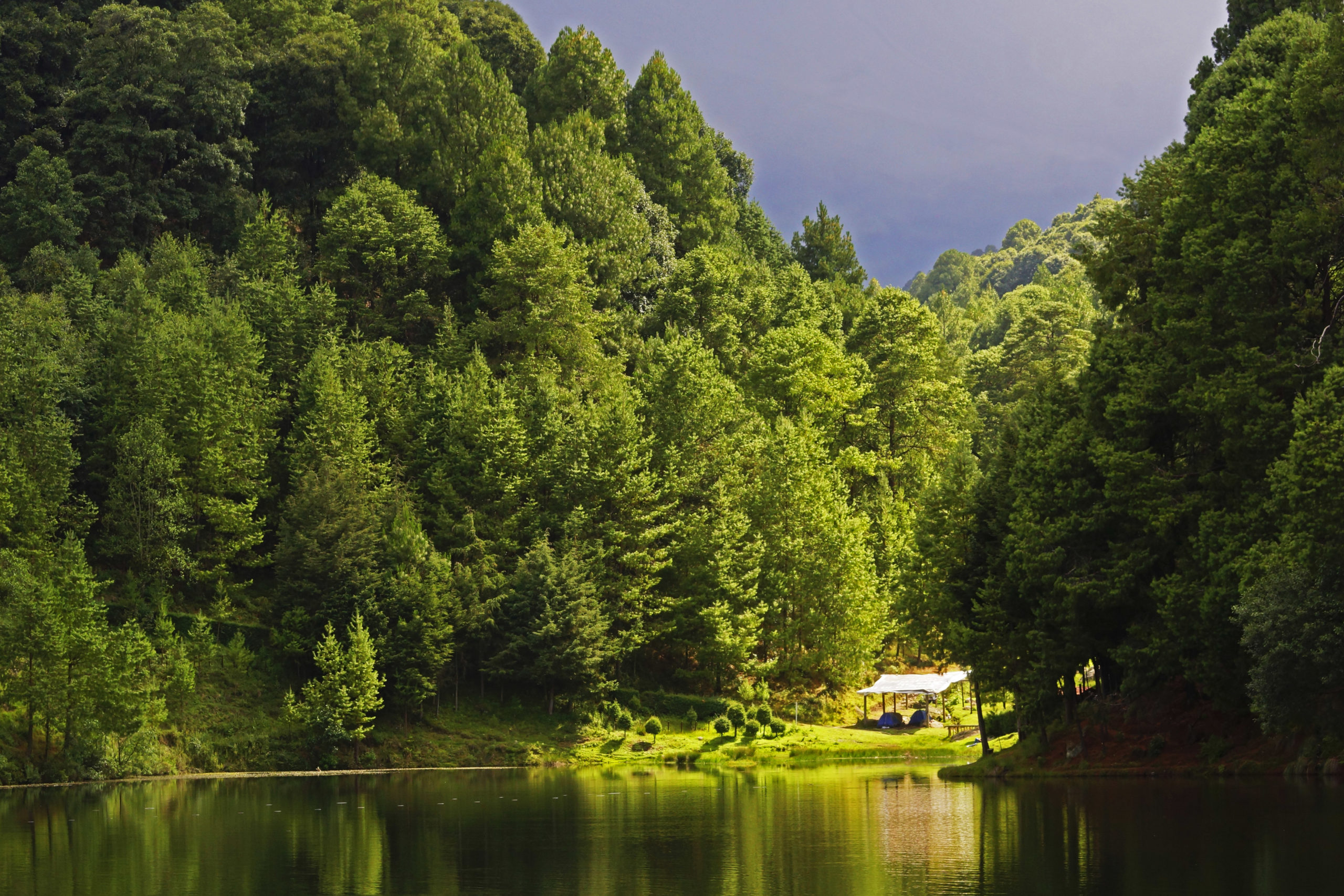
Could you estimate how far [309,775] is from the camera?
206 feet

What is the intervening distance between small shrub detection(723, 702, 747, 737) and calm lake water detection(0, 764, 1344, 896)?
21.1 metres

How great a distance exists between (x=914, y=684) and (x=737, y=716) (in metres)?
10.7

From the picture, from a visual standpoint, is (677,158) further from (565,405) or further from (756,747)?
(756,747)

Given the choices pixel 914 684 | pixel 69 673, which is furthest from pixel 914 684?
pixel 69 673

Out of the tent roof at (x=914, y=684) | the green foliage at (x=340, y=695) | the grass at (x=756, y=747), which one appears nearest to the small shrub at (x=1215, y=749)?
the grass at (x=756, y=747)

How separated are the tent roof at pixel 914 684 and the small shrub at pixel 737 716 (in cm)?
775

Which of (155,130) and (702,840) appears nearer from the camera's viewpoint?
(702,840)

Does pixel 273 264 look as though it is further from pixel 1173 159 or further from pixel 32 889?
pixel 32 889

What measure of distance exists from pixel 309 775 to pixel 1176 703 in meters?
39.0

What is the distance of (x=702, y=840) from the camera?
32.9 meters

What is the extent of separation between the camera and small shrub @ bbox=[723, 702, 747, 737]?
72375mm

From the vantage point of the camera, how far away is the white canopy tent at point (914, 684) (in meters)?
75.1

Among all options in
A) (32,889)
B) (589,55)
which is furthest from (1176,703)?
(589,55)

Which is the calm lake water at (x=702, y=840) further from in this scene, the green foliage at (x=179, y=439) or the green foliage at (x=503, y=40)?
the green foliage at (x=503, y=40)
